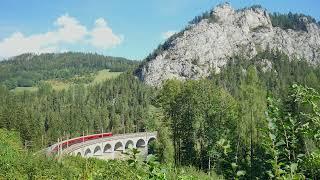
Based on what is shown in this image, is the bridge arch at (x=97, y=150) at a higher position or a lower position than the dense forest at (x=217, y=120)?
lower

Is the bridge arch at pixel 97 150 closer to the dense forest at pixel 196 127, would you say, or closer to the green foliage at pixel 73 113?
the green foliage at pixel 73 113

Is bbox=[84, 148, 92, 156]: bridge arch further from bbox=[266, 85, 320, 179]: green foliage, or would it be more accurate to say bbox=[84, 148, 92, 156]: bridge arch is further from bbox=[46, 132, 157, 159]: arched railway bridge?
bbox=[266, 85, 320, 179]: green foliage

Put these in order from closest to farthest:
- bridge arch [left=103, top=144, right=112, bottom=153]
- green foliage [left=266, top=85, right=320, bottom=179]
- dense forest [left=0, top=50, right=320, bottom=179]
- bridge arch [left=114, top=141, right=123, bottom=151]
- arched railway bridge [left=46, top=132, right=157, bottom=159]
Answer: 1. green foliage [left=266, top=85, right=320, bottom=179]
2. dense forest [left=0, top=50, right=320, bottom=179]
3. arched railway bridge [left=46, top=132, right=157, bottom=159]
4. bridge arch [left=103, top=144, right=112, bottom=153]
5. bridge arch [left=114, top=141, right=123, bottom=151]

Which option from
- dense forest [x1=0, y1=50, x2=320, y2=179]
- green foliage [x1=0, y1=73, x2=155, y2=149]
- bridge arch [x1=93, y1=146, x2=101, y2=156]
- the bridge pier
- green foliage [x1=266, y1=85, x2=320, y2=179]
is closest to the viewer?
green foliage [x1=266, y1=85, x2=320, y2=179]

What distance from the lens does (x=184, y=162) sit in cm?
5897

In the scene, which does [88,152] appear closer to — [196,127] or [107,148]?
[107,148]

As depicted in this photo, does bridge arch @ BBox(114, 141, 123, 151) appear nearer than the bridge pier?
No

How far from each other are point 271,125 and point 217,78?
172418mm

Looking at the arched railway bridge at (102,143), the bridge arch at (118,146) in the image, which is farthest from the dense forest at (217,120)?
the bridge arch at (118,146)

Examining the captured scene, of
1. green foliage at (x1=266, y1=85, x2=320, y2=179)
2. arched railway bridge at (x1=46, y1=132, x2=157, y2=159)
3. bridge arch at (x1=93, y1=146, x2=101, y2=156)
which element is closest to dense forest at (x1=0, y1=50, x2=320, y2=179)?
green foliage at (x1=266, y1=85, x2=320, y2=179)

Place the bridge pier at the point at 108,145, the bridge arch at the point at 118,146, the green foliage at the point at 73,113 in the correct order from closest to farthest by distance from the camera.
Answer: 1. the bridge pier at the point at 108,145
2. the green foliage at the point at 73,113
3. the bridge arch at the point at 118,146

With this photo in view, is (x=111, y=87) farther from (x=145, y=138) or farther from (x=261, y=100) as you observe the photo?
(x=261, y=100)

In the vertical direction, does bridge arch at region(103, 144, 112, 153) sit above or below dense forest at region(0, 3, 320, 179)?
below

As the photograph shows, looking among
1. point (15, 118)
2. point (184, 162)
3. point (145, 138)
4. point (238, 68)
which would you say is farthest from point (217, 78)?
point (184, 162)
